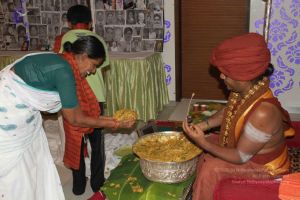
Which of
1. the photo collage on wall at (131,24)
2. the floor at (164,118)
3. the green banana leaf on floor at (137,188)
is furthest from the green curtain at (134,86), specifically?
the green banana leaf on floor at (137,188)

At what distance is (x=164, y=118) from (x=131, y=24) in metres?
1.33

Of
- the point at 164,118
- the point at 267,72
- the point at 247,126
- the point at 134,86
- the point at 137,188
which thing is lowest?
the point at 164,118

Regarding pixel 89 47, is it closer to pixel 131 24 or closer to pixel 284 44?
pixel 131 24

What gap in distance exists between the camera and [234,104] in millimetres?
1967

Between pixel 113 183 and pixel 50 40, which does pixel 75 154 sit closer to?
pixel 113 183

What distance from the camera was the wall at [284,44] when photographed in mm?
4176

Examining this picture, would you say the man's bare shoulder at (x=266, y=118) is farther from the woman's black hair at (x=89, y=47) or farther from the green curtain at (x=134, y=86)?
the green curtain at (x=134, y=86)

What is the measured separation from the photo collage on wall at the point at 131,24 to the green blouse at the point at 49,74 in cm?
294

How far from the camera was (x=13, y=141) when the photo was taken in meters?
1.82

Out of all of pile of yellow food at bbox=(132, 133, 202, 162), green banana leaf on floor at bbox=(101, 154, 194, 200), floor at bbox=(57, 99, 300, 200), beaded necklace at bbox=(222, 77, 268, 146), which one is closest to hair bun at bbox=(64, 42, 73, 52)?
pile of yellow food at bbox=(132, 133, 202, 162)

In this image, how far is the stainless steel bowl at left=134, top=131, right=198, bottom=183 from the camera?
1.86 metres

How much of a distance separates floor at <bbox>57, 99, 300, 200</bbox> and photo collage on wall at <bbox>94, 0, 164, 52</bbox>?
805 millimetres

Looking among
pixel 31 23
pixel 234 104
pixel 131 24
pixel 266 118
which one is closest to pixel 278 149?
pixel 266 118

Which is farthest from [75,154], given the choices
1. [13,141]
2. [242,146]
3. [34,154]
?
[242,146]
